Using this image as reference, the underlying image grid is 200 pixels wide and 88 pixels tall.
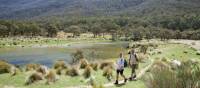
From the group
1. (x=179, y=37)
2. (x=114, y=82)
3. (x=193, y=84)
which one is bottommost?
(x=179, y=37)

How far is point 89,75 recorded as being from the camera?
25.1 metres

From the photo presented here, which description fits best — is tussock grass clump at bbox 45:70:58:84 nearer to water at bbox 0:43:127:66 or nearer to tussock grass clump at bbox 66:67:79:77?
tussock grass clump at bbox 66:67:79:77

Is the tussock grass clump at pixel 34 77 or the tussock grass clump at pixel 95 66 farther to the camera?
the tussock grass clump at pixel 95 66

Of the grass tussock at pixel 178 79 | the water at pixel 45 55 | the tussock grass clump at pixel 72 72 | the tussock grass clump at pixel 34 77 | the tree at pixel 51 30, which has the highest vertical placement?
the grass tussock at pixel 178 79

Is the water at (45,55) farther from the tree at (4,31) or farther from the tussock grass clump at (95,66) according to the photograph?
the tree at (4,31)

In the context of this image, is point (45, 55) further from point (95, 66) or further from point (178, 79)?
point (178, 79)

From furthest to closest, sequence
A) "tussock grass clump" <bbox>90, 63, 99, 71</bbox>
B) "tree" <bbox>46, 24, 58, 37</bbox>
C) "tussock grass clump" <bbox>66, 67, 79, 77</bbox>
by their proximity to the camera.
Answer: "tree" <bbox>46, 24, 58, 37</bbox> < "tussock grass clump" <bbox>90, 63, 99, 71</bbox> < "tussock grass clump" <bbox>66, 67, 79, 77</bbox>

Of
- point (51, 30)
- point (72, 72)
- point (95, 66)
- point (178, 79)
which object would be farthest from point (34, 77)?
point (51, 30)

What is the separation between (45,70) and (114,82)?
16.1 ft

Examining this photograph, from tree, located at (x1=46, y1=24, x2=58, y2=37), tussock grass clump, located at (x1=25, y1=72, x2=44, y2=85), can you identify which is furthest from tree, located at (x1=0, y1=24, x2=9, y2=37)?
tussock grass clump, located at (x1=25, y1=72, x2=44, y2=85)

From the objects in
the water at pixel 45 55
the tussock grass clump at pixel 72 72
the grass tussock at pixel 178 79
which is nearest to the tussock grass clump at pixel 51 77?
the tussock grass clump at pixel 72 72

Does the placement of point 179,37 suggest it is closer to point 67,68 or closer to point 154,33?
point 154,33

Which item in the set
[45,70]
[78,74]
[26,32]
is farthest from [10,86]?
[26,32]

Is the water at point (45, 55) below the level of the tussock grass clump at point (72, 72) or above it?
below
